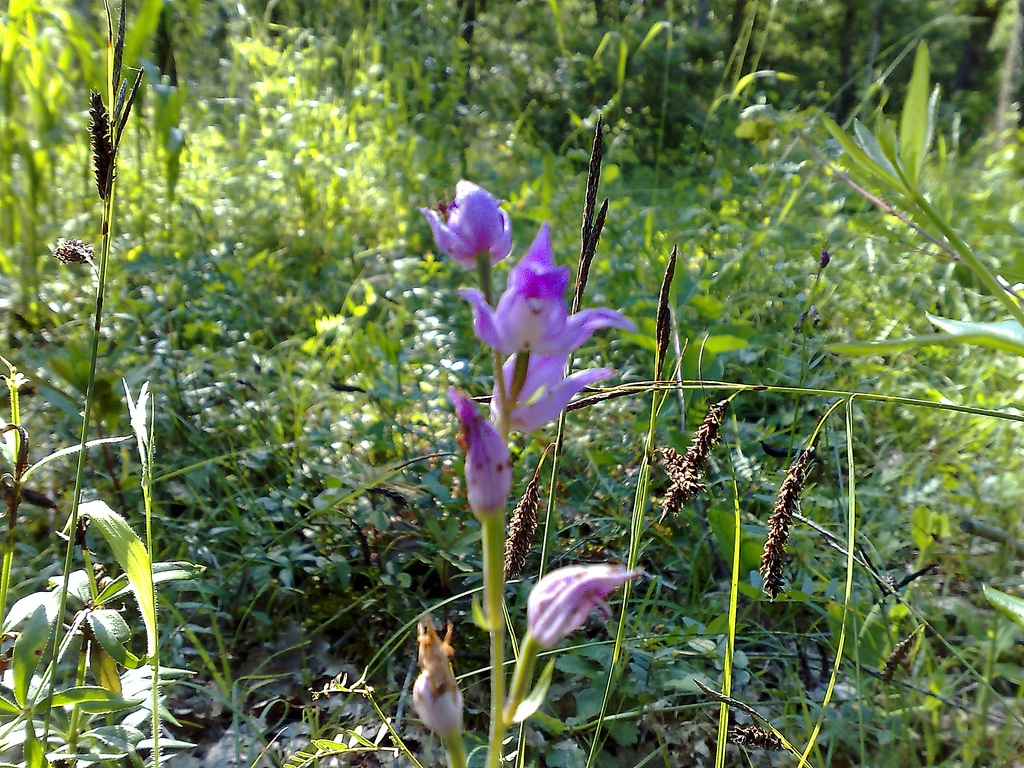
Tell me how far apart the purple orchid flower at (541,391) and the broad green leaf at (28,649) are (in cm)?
54

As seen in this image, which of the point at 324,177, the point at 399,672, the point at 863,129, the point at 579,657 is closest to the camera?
the point at 863,129

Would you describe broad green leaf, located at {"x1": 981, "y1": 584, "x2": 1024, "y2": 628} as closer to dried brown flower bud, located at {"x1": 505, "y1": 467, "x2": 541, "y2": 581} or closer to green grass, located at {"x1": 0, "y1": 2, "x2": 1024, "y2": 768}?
green grass, located at {"x1": 0, "y1": 2, "x2": 1024, "y2": 768}

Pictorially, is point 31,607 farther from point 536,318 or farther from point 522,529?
point 536,318

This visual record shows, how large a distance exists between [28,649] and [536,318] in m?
0.62

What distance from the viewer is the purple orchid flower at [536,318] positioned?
1.61 ft

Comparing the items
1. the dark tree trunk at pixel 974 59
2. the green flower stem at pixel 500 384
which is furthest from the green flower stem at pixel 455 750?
the dark tree trunk at pixel 974 59

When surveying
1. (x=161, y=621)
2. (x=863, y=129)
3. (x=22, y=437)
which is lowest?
(x=161, y=621)

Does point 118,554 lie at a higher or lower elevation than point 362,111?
lower

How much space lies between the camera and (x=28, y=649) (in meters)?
0.68

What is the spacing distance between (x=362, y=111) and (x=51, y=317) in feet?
5.58

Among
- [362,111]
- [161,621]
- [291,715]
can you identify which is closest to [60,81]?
[362,111]

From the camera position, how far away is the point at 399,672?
115 centimetres

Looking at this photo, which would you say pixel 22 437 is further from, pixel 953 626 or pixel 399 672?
pixel 953 626

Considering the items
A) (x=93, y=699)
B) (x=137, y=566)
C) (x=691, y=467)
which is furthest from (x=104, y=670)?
(x=691, y=467)
